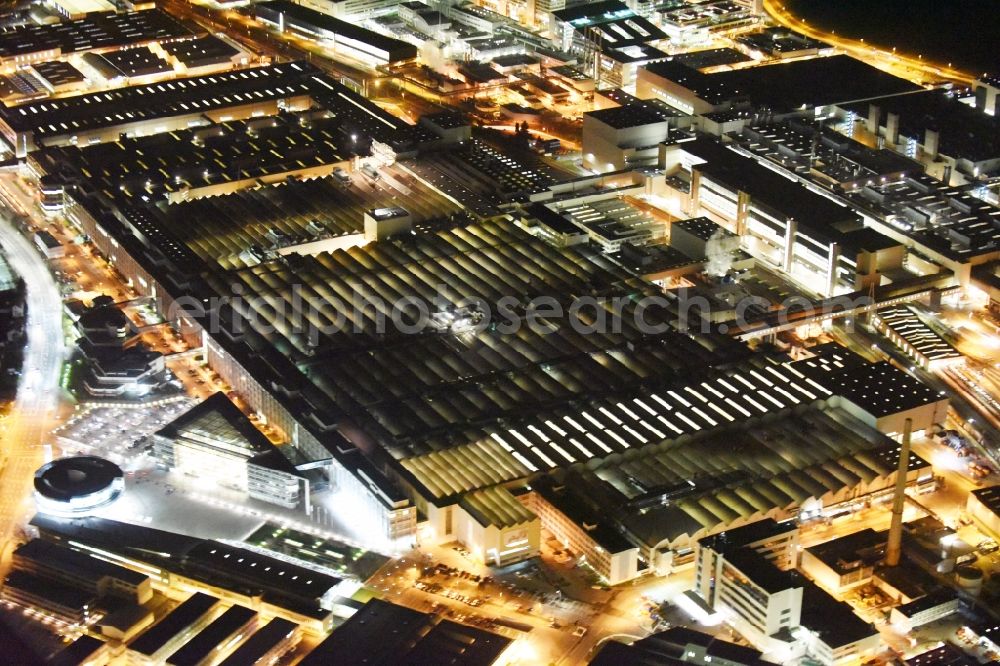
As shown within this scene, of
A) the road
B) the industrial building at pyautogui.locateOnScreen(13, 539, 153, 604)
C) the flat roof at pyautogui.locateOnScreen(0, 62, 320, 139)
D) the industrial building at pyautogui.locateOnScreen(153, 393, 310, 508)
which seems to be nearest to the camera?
the industrial building at pyautogui.locateOnScreen(13, 539, 153, 604)

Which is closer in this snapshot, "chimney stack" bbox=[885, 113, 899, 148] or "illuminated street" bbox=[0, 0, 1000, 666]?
"illuminated street" bbox=[0, 0, 1000, 666]

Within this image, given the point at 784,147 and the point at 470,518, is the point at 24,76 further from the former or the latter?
the point at 470,518

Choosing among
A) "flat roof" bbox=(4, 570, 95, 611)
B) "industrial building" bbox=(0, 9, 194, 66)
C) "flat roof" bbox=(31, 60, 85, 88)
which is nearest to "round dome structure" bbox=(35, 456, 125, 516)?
"flat roof" bbox=(4, 570, 95, 611)

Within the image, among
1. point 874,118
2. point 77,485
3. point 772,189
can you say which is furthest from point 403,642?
point 874,118

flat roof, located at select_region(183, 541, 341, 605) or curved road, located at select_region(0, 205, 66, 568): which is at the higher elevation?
flat roof, located at select_region(183, 541, 341, 605)

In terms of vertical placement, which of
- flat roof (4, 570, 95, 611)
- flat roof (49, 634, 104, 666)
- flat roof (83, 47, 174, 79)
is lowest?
flat roof (49, 634, 104, 666)

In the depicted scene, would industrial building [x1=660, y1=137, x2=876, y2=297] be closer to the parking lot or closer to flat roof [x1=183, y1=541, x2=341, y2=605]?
the parking lot

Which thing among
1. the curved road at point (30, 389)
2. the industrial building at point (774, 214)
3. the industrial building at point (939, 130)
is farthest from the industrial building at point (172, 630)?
the industrial building at point (939, 130)
